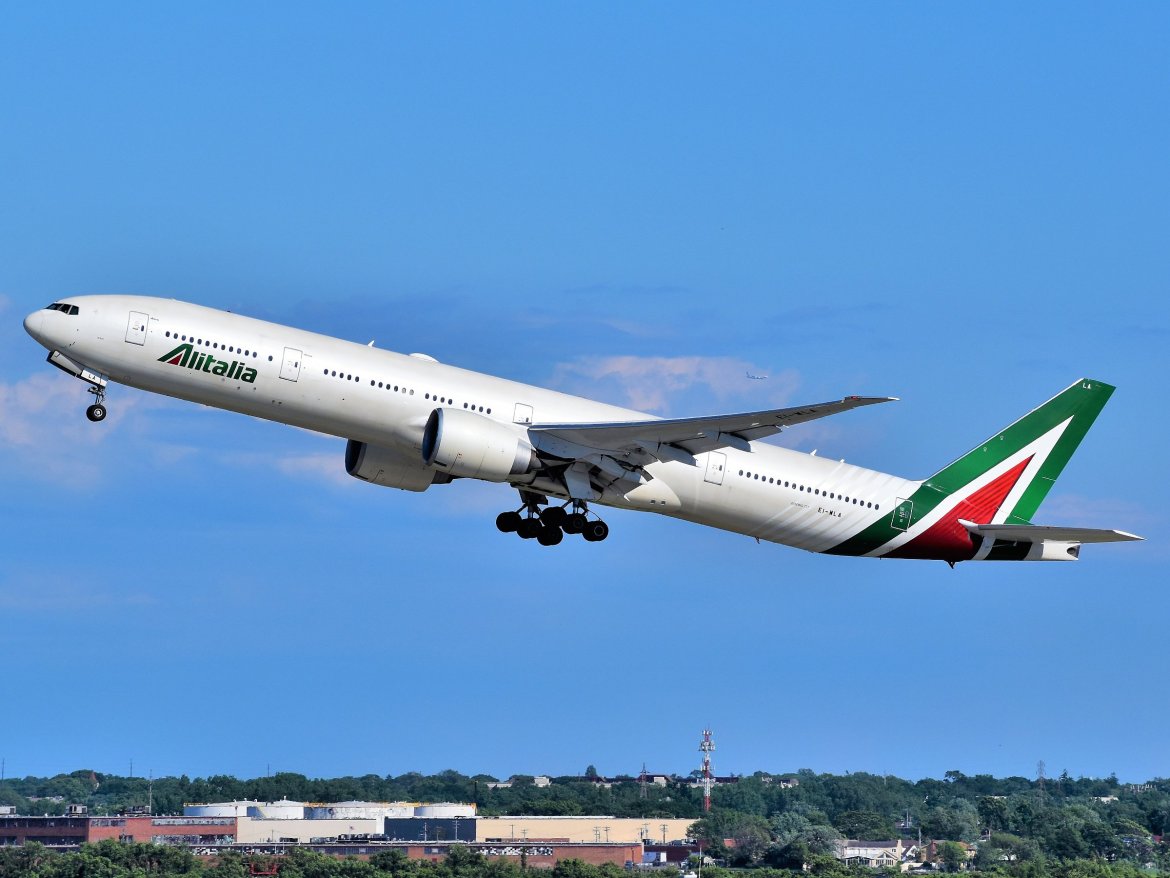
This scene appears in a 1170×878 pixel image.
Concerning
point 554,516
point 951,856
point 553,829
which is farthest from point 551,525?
point 951,856

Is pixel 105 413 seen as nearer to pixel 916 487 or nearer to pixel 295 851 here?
pixel 916 487

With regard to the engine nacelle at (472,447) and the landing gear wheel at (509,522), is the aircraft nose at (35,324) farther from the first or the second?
the landing gear wheel at (509,522)

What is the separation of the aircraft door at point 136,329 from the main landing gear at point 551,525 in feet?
45.8

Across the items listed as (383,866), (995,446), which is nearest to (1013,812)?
(383,866)

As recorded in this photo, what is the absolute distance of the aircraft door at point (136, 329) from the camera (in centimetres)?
5178

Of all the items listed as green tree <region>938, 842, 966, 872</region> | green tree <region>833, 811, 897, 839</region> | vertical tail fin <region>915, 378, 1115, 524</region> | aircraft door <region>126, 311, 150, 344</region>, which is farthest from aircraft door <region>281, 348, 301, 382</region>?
green tree <region>833, 811, 897, 839</region>

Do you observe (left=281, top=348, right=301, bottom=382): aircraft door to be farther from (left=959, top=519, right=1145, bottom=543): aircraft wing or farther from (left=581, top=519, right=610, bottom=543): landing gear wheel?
(left=959, top=519, right=1145, bottom=543): aircraft wing

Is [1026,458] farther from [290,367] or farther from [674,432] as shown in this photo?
[290,367]

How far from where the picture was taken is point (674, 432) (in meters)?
54.0

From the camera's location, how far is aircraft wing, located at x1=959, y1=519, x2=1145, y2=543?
58312 mm

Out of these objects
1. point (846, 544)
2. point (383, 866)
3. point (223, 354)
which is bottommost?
point (383, 866)

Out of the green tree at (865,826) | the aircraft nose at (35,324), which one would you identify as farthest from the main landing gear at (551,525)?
the green tree at (865,826)

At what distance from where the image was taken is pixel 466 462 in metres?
52.9

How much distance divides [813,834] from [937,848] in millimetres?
9747
